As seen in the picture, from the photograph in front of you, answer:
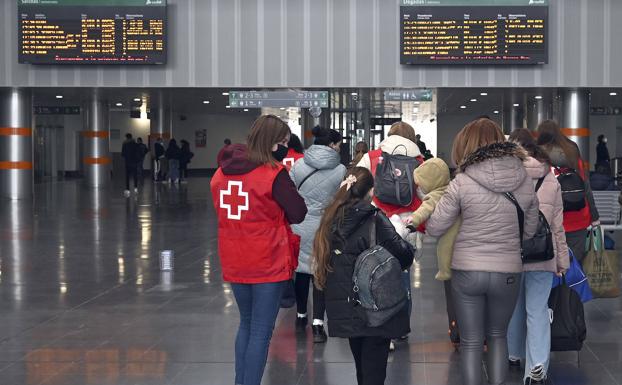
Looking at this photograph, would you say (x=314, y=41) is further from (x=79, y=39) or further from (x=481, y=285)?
(x=481, y=285)

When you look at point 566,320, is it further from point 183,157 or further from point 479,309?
point 183,157

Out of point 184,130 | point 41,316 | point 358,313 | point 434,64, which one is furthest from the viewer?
point 184,130

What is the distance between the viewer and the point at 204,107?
131 ft

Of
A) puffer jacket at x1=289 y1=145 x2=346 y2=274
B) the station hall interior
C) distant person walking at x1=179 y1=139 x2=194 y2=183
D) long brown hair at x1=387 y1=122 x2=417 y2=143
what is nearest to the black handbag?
the station hall interior

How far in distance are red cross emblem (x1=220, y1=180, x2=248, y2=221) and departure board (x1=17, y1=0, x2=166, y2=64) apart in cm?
1755

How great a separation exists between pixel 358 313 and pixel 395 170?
2.05m

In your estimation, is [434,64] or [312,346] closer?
[312,346]

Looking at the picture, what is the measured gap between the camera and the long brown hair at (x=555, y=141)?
641 cm

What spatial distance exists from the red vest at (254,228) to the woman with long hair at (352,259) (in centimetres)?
37

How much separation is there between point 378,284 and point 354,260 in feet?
0.64

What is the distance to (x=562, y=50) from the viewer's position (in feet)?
72.0

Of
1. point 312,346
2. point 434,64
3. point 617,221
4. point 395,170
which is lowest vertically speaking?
point 312,346

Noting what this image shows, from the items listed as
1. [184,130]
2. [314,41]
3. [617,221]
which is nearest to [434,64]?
[314,41]

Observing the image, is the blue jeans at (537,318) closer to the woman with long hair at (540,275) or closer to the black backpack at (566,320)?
the woman with long hair at (540,275)
